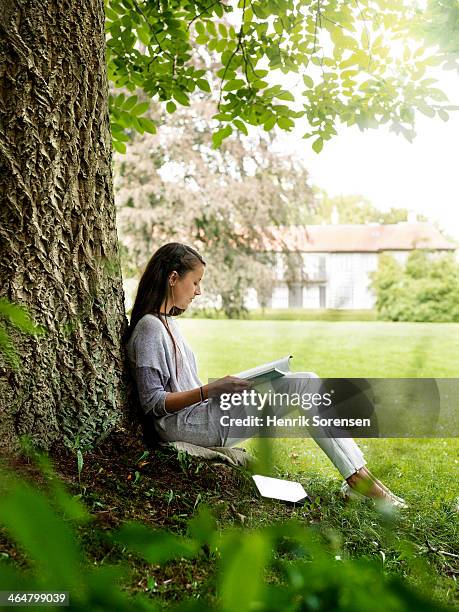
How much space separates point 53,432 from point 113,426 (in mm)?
247

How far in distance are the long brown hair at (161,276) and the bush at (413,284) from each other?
10.6 metres

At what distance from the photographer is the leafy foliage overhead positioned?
11.8 ft

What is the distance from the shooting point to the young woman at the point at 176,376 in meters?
2.38

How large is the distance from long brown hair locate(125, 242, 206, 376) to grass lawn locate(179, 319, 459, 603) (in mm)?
582

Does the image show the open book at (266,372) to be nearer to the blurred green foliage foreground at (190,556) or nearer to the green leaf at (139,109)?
the green leaf at (139,109)

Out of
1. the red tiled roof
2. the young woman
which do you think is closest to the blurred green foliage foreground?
the young woman

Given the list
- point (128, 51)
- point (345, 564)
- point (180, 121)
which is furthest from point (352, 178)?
point (345, 564)

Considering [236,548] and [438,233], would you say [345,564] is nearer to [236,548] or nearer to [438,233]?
[236,548]

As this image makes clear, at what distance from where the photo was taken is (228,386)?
2414mm

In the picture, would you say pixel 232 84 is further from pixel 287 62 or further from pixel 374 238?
pixel 374 238

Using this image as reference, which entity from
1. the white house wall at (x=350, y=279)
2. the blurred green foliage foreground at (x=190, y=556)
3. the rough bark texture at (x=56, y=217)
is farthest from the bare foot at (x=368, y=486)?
the white house wall at (x=350, y=279)

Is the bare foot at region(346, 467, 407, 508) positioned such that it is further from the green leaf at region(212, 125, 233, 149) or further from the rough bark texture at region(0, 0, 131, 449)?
the green leaf at region(212, 125, 233, 149)

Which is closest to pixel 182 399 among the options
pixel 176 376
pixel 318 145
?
pixel 176 376

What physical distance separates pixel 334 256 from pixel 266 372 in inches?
904
